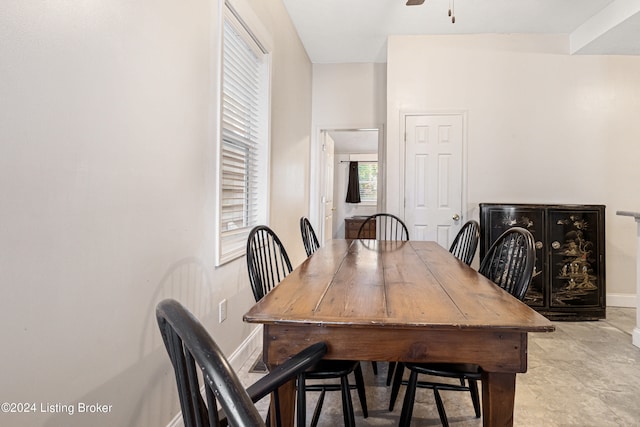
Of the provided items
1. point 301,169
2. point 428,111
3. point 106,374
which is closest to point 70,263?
point 106,374

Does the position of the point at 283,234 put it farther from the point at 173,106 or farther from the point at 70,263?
the point at 70,263

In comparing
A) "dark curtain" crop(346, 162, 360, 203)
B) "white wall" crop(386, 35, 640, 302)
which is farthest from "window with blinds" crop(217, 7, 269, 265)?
"dark curtain" crop(346, 162, 360, 203)

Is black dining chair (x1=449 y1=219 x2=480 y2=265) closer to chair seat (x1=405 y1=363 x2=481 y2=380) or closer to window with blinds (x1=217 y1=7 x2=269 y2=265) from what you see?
chair seat (x1=405 y1=363 x2=481 y2=380)

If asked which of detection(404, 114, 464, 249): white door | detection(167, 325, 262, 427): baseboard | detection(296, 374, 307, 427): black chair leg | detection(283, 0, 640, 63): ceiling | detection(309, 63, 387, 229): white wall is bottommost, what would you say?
detection(167, 325, 262, 427): baseboard

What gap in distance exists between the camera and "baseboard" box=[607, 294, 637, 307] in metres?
3.80

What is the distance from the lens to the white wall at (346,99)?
15.5 feet

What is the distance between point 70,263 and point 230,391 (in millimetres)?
829

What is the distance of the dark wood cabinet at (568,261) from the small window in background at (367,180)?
5009 millimetres

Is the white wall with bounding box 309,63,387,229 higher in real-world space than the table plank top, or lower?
higher

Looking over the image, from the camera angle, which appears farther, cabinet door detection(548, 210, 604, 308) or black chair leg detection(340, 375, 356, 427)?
→ cabinet door detection(548, 210, 604, 308)

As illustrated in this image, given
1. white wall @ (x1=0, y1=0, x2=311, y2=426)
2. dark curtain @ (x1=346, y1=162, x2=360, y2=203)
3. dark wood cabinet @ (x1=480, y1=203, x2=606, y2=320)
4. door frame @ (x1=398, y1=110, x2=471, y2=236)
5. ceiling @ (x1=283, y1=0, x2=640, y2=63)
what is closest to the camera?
white wall @ (x1=0, y1=0, x2=311, y2=426)

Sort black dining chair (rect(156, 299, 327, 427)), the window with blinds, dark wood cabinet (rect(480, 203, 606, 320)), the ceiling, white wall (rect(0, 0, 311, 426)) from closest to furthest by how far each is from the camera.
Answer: black dining chair (rect(156, 299, 327, 427)) < white wall (rect(0, 0, 311, 426)) < the window with blinds < the ceiling < dark wood cabinet (rect(480, 203, 606, 320))

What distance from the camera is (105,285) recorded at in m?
1.13

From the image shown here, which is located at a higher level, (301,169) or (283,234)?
(301,169)
